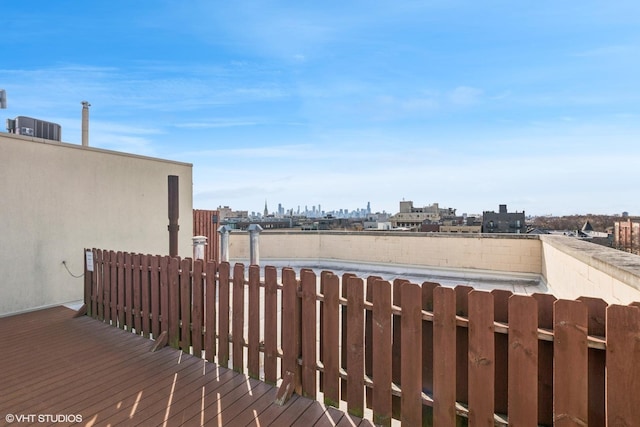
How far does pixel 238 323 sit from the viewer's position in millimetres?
3244

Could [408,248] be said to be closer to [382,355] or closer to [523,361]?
[382,355]

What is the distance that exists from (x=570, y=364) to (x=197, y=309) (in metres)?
3.33

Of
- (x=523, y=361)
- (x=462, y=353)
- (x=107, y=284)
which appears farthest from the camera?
(x=107, y=284)

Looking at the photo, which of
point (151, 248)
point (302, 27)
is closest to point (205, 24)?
point (302, 27)

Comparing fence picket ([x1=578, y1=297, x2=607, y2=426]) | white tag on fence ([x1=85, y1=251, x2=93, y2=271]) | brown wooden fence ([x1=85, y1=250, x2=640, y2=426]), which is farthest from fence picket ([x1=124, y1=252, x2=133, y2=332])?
fence picket ([x1=578, y1=297, x2=607, y2=426])

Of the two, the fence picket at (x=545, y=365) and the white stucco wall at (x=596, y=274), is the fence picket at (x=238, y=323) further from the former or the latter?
the white stucco wall at (x=596, y=274)

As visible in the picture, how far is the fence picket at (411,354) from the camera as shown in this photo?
2.26m

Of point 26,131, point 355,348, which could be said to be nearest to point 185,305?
point 355,348

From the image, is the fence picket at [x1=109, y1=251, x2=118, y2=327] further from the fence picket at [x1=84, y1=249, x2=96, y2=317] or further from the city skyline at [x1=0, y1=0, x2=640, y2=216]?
the city skyline at [x1=0, y1=0, x2=640, y2=216]

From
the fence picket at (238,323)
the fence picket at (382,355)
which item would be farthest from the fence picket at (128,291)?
the fence picket at (382,355)

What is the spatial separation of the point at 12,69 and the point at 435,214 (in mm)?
83198

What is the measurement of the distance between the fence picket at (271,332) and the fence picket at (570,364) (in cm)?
211

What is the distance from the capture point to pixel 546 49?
10180mm

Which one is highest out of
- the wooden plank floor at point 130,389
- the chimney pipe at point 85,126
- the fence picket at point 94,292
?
the chimney pipe at point 85,126
